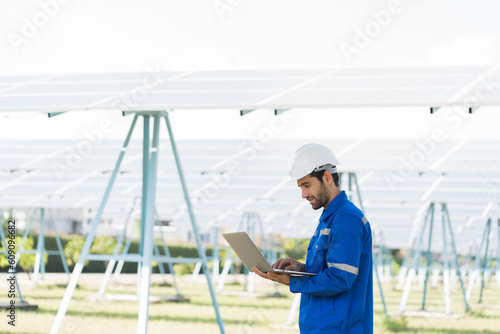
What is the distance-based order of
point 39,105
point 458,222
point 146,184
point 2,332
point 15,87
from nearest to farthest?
point 39,105
point 146,184
point 15,87
point 2,332
point 458,222

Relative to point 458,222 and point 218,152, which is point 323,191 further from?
point 458,222

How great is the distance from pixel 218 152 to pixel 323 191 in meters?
9.80

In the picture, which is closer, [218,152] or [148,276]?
[148,276]

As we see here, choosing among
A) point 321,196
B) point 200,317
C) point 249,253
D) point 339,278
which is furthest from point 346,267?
point 200,317

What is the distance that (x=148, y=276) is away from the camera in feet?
24.1

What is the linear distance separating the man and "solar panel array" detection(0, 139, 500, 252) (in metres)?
8.26

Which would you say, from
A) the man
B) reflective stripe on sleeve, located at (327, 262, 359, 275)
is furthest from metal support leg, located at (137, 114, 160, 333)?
reflective stripe on sleeve, located at (327, 262, 359, 275)

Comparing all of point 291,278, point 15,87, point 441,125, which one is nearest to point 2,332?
point 15,87

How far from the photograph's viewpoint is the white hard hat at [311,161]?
4.04 metres

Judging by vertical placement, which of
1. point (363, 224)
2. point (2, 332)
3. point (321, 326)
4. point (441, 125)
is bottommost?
point (2, 332)

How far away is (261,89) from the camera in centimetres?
766

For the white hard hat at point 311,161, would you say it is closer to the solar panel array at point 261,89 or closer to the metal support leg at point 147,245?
the solar panel array at point 261,89

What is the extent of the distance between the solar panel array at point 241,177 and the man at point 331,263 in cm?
826

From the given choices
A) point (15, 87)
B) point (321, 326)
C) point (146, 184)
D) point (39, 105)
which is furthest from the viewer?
point (15, 87)
